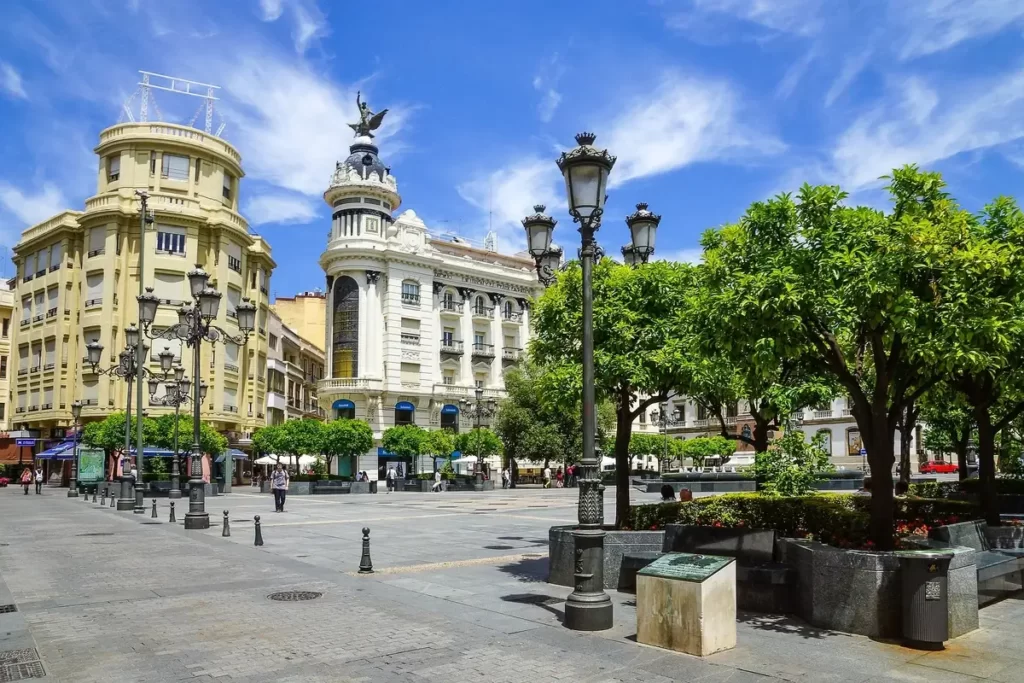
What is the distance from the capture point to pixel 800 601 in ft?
28.4

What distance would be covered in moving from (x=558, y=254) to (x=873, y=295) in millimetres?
7537

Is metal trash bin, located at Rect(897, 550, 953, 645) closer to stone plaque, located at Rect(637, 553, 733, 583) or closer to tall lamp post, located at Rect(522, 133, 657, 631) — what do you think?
stone plaque, located at Rect(637, 553, 733, 583)

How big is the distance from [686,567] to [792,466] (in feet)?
29.6

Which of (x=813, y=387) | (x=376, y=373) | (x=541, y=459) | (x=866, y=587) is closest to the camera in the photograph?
(x=866, y=587)

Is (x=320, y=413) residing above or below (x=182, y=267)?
below

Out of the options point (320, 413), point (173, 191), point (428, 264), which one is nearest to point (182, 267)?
point (173, 191)

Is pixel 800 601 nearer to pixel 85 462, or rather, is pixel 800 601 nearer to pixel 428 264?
pixel 85 462

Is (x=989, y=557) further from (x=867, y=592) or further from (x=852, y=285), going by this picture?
(x=852, y=285)

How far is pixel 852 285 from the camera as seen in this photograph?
8086 millimetres

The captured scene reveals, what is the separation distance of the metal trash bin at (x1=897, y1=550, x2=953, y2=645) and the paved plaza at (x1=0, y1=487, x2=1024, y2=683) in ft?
0.58

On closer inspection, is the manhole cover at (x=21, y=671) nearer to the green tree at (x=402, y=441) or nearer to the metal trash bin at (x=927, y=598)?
the metal trash bin at (x=927, y=598)

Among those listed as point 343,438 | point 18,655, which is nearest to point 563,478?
point 343,438

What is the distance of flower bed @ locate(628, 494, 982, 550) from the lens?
9398 millimetres

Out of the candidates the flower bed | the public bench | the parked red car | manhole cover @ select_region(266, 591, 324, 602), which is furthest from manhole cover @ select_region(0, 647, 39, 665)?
the parked red car
